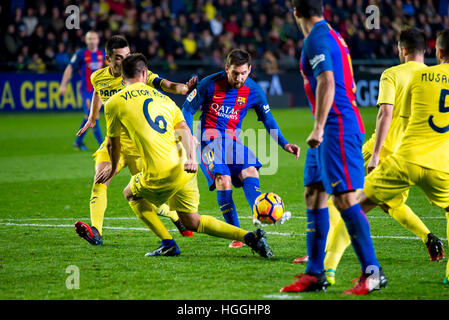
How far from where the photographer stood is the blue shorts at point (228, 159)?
22.4 ft

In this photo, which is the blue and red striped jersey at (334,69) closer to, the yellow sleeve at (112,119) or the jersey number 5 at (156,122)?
the jersey number 5 at (156,122)

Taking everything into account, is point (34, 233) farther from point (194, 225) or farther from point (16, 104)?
point (16, 104)

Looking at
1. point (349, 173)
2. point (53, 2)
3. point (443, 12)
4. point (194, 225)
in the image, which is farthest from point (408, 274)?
point (443, 12)

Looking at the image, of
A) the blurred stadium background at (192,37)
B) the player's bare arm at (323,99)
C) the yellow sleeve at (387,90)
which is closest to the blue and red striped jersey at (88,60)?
the blurred stadium background at (192,37)

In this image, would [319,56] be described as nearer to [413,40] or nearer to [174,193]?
[413,40]

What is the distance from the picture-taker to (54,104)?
2270 cm

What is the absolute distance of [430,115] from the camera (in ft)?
17.0

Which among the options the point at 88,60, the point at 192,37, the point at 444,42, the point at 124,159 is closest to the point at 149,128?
the point at 124,159

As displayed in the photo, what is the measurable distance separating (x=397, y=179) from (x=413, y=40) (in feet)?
4.24

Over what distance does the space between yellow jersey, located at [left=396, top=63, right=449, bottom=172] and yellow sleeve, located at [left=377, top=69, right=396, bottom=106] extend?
1.88 ft

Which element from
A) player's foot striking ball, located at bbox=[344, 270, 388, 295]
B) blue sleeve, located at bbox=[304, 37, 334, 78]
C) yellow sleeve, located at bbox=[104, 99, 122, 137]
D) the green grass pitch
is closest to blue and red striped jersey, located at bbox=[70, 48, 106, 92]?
the green grass pitch

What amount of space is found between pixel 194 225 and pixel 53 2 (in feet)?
63.2

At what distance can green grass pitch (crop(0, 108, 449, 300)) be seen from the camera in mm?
5008

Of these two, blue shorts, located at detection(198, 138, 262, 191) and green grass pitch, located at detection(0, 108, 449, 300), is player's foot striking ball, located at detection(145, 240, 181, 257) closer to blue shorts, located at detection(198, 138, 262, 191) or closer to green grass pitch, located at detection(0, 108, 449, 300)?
green grass pitch, located at detection(0, 108, 449, 300)
